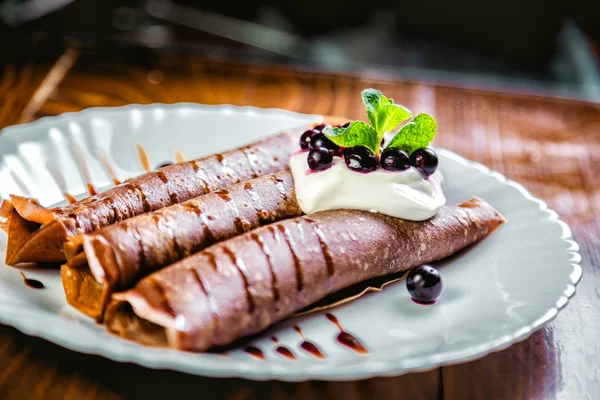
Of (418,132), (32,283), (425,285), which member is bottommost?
(32,283)

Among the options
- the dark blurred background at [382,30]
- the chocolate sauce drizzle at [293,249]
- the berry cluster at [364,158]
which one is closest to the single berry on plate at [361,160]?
the berry cluster at [364,158]

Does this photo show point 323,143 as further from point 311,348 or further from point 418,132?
point 311,348

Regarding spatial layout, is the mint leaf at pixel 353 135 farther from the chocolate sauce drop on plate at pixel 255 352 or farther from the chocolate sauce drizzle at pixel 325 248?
the chocolate sauce drop on plate at pixel 255 352

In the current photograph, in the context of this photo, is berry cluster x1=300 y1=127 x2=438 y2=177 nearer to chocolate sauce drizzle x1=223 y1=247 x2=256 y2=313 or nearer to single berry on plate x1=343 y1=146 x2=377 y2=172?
single berry on plate x1=343 y1=146 x2=377 y2=172

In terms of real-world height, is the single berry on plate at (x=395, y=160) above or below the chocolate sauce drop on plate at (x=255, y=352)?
above

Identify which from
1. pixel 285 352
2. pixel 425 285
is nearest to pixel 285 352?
pixel 285 352

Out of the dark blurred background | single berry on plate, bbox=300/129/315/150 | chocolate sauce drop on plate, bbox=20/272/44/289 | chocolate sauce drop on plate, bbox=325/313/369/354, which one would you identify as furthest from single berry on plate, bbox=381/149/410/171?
the dark blurred background

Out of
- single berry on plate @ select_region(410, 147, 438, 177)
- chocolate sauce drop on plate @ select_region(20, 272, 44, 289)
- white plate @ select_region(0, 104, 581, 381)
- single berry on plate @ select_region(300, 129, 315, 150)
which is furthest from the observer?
single berry on plate @ select_region(300, 129, 315, 150)
